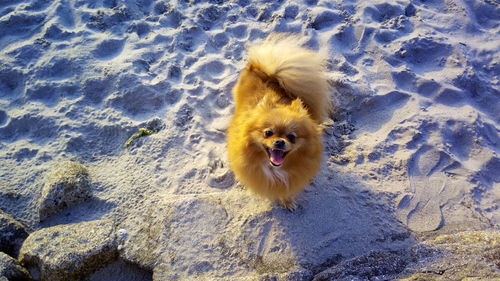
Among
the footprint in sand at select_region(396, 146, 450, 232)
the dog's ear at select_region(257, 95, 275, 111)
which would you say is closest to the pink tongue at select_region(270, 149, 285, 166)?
the dog's ear at select_region(257, 95, 275, 111)

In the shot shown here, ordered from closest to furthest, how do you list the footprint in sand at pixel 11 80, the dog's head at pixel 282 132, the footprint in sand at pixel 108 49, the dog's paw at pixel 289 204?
the dog's head at pixel 282 132 < the dog's paw at pixel 289 204 < the footprint in sand at pixel 11 80 < the footprint in sand at pixel 108 49

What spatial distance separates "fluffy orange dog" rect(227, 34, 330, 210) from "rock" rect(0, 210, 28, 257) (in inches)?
66.8

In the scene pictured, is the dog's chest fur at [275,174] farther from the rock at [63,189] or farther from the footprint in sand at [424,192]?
the rock at [63,189]

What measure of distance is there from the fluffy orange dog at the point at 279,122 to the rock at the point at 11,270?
1585 mm

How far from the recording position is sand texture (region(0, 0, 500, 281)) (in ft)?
7.79

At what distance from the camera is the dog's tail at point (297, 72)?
2.73m

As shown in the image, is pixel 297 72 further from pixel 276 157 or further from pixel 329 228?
pixel 329 228

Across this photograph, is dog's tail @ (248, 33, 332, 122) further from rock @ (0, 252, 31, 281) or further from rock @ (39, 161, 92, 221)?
rock @ (0, 252, 31, 281)

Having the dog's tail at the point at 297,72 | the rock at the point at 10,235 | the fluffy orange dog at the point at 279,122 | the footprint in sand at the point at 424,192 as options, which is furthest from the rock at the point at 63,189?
the footprint in sand at the point at 424,192

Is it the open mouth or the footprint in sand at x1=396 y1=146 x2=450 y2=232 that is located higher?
the open mouth

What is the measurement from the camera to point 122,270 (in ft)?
8.18

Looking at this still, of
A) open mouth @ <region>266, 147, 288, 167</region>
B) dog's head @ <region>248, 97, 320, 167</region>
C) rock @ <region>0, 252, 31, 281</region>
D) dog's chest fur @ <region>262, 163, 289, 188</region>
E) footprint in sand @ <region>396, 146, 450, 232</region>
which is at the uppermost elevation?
dog's head @ <region>248, 97, 320, 167</region>

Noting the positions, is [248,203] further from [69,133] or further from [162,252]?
[69,133]

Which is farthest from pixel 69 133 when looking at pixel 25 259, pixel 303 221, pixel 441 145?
pixel 441 145
